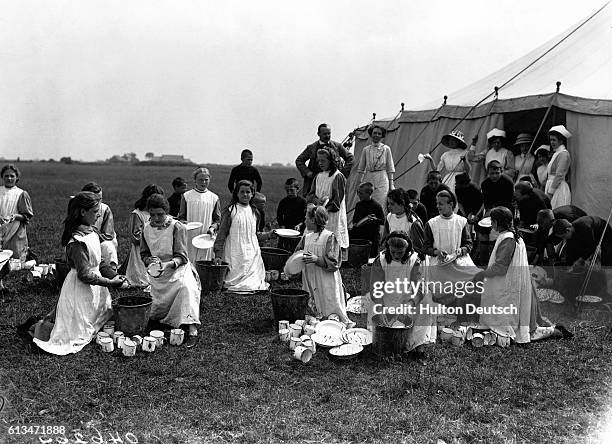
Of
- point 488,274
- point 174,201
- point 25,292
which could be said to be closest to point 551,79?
point 488,274

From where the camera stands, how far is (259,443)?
3717 mm

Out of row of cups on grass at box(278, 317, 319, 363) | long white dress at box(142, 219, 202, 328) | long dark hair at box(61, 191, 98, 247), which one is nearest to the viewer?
row of cups on grass at box(278, 317, 319, 363)

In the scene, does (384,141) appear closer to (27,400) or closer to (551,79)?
(551,79)

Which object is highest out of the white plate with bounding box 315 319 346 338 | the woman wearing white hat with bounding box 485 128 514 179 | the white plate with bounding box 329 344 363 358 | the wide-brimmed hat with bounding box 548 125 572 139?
the wide-brimmed hat with bounding box 548 125 572 139

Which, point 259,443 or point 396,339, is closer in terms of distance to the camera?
point 259,443

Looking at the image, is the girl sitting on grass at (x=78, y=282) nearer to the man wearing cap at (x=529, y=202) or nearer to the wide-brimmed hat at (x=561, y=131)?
the man wearing cap at (x=529, y=202)

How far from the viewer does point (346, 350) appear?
525cm

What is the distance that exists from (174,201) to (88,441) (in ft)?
18.2

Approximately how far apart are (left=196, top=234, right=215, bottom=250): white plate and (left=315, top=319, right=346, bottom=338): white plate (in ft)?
7.21

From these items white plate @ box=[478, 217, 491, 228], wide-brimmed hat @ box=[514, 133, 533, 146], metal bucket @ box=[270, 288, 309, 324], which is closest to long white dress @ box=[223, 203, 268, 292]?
metal bucket @ box=[270, 288, 309, 324]

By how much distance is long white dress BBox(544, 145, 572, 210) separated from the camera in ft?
28.3

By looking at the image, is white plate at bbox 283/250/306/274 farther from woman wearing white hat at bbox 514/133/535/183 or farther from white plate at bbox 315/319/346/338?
woman wearing white hat at bbox 514/133/535/183

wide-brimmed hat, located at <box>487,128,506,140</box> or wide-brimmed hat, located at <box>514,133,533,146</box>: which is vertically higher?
wide-brimmed hat, located at <box>487,128,506,140</box>

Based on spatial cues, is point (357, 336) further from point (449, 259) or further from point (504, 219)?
point (504, 219)
